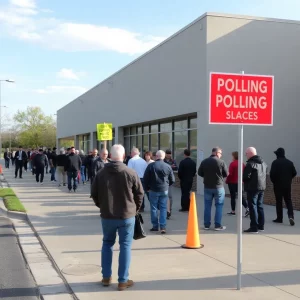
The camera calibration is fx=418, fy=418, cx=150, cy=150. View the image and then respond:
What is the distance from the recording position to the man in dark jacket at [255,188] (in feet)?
28.6

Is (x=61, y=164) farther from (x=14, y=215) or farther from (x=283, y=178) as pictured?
(x=283, y=178)

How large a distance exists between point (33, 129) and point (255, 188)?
73053 mm

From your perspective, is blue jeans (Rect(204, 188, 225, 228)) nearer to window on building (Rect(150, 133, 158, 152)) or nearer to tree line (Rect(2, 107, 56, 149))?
window on building (Rect(150, 133, 158, 152))

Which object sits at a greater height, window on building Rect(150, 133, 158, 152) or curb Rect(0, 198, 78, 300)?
window on building Rect(150, 133, 158, 152)

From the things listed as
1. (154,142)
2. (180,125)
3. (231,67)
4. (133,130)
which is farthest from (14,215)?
(133,130)

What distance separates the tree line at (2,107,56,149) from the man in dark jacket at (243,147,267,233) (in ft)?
220

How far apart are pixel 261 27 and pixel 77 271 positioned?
513 inches

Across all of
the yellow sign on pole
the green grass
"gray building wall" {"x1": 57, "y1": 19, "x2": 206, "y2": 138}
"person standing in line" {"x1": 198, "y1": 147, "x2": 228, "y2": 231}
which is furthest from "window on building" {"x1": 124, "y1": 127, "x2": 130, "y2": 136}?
"person standing in line" {"x1": 198, "y1": 147, "x2": 228, "y2": 231}

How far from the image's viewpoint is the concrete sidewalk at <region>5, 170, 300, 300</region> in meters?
5.18

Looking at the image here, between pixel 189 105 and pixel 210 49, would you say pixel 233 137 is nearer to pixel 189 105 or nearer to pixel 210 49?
pixel 189 105

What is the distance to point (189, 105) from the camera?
16.7 m

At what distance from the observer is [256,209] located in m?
8.73

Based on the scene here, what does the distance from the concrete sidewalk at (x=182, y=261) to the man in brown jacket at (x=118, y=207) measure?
0.38 m

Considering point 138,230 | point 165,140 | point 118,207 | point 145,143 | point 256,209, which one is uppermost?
point 165,140
